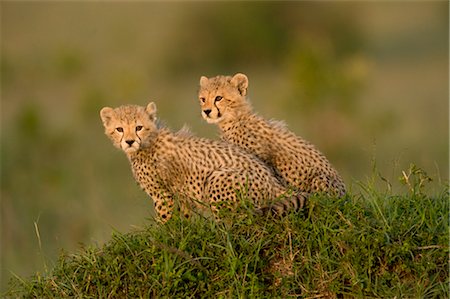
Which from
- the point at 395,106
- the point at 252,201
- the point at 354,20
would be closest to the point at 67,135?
the point at 395,106

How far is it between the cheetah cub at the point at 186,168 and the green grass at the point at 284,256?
183 mm

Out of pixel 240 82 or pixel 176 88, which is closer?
pixel 240 82

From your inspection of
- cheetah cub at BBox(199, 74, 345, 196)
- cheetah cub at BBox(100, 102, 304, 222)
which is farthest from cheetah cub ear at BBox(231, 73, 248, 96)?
cheetah cub at BBox(100, 102, 304, 222)

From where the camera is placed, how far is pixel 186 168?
5.83m

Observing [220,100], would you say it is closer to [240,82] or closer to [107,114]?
[240,82]

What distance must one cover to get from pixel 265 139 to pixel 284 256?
124 cm

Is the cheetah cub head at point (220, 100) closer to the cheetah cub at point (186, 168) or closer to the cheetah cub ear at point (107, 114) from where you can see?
the cheetah cub at point (186, 168)

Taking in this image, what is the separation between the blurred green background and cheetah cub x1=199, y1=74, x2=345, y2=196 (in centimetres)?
27

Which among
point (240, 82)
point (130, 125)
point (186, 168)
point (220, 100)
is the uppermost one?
point (240, 82)

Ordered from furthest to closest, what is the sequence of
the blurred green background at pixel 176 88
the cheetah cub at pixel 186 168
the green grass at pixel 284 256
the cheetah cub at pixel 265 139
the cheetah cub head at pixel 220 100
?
the blurred green background at pixel 176 88 < the cheetah cub head at pixel 220 100 < the cheetah cub at pixel 265 139 < the cheetah cub at pixel 186 168 < the green grass at pixel 284 256

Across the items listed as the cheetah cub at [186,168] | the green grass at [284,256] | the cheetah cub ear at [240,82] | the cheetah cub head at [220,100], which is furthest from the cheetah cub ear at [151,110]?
the green grass at [284,256]

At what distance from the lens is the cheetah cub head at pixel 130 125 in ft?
19.6

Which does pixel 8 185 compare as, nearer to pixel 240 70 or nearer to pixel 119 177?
pixel 119 177

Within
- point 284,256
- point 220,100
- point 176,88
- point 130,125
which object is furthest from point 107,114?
point 176,88
